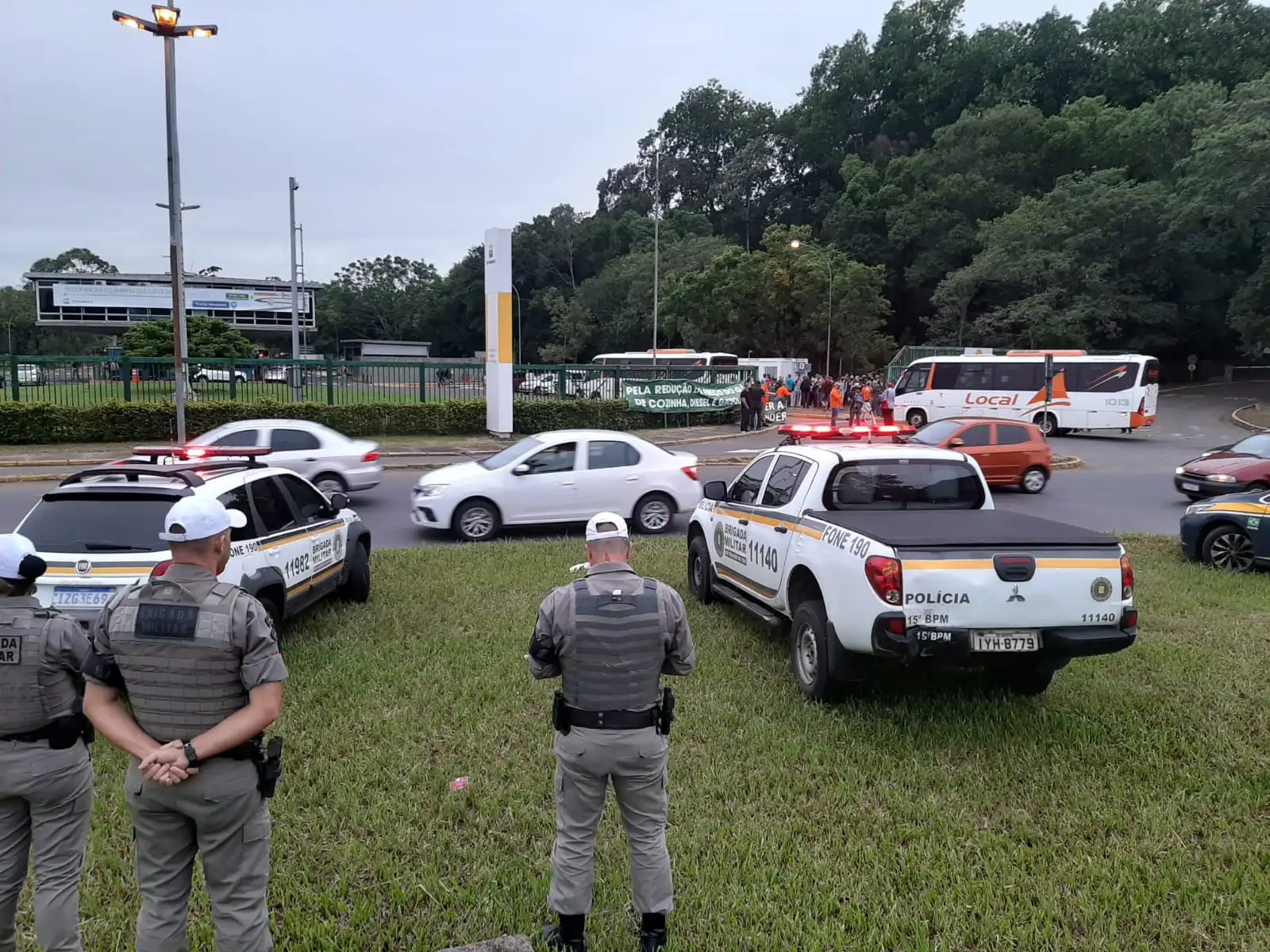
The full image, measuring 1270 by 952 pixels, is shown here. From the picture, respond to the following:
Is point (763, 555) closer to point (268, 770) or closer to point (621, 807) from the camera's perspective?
point (621, 807)

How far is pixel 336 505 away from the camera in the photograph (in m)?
8.20

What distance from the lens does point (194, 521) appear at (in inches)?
109

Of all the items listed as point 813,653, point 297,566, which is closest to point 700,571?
point 813,653

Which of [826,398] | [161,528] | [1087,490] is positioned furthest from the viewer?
[826,398]

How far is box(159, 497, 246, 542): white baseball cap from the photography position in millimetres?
2754

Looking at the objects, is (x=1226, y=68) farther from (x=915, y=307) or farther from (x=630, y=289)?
(x=630, y=289)

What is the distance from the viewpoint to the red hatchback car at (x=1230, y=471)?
43.5ft

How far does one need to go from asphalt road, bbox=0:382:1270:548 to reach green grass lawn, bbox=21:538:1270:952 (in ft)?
21.5

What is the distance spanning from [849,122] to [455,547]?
92423 millimetres

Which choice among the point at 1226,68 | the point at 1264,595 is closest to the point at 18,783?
the point at 1264,595

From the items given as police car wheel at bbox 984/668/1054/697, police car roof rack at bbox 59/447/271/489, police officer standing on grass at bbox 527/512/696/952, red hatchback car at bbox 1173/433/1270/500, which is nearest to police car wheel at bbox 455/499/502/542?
police car roof rack at bbox 59/447/271/489

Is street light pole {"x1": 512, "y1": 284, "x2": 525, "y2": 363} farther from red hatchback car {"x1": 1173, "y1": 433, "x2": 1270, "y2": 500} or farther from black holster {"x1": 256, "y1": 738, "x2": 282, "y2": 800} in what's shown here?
black holster {"x1": 256, "y1": 738, "x2": 282, "y2": 800}

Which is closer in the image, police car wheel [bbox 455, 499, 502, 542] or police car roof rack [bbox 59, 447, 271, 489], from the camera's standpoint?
police car roof rack [bbox 59, 447, 271, 489]

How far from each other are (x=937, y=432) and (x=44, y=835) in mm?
17141
